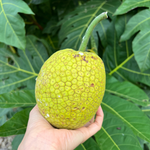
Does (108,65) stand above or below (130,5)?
below

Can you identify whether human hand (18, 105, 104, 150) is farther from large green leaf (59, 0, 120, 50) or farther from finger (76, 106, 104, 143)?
large green leaf (59, 0, 120, 50)

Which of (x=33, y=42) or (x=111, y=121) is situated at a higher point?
(x=33, y=42)

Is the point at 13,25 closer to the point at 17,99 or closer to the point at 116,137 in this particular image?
the point at 17,99

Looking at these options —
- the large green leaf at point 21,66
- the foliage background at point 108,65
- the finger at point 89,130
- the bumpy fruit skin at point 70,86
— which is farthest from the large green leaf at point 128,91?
the large green leaf at point 21,66

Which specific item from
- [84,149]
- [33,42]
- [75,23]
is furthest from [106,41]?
[84,149]

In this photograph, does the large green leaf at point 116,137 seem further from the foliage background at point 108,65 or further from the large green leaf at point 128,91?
the large green leaf at point 128,91

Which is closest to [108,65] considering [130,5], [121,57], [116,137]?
[121,57]

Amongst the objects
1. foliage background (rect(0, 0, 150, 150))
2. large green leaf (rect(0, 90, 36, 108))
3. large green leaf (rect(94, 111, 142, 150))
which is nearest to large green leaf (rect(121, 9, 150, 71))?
foliage background (rect(0, 0, 150, 150))

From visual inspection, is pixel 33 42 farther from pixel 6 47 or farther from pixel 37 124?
pixel 37 124
